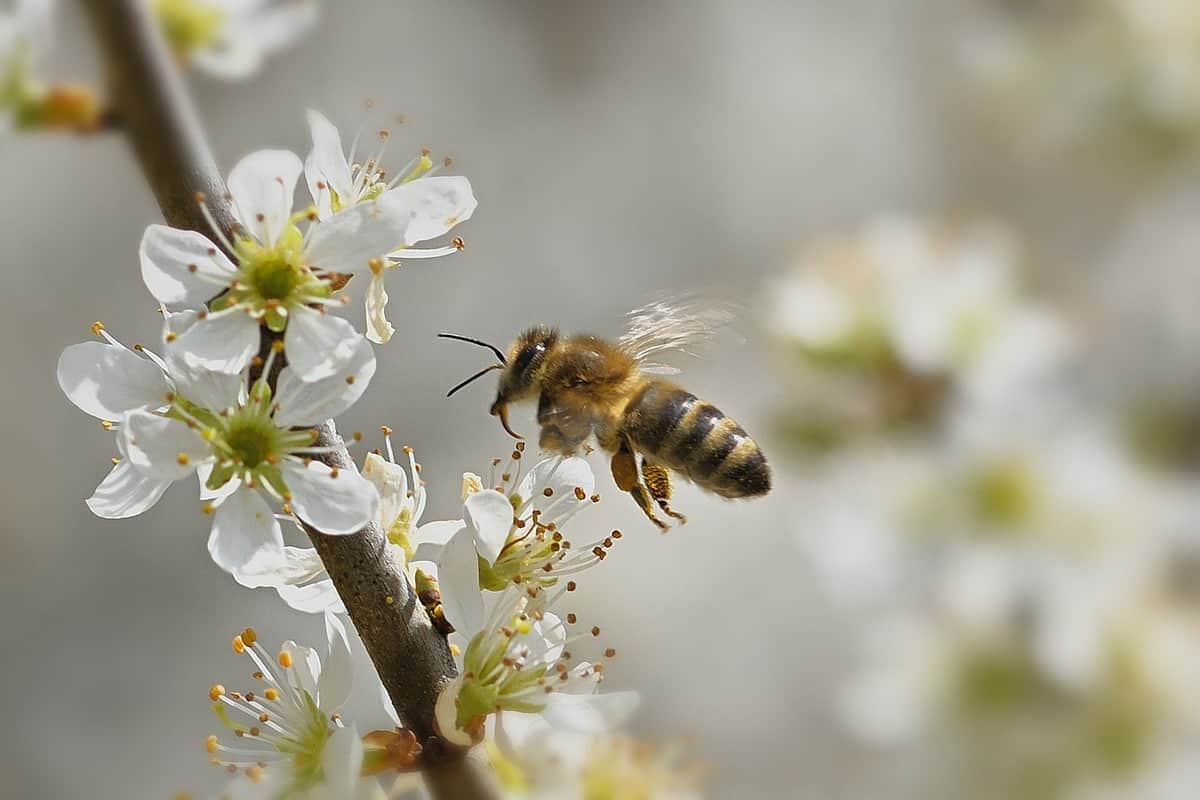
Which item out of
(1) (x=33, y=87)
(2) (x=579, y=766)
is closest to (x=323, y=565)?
(2) (x=579, y=766)

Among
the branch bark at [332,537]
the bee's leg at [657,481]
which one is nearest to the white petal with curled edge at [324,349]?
the branch bark at [332,537]

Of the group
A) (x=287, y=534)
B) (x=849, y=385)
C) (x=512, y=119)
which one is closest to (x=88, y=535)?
(x=287, y=534)

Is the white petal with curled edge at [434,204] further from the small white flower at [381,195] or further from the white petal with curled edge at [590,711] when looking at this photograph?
the white petal with curled edge at [590,711]

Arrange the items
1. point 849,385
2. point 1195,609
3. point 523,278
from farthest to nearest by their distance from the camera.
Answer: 1. point 523,278
2. point 1195,609
3. point 849,385

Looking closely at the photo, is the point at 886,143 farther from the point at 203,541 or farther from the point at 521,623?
the point at 521,623

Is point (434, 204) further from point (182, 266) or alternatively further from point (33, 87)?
point (33, 87)

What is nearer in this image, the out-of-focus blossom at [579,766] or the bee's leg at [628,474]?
the out-of-focus blossom at [579,766]
